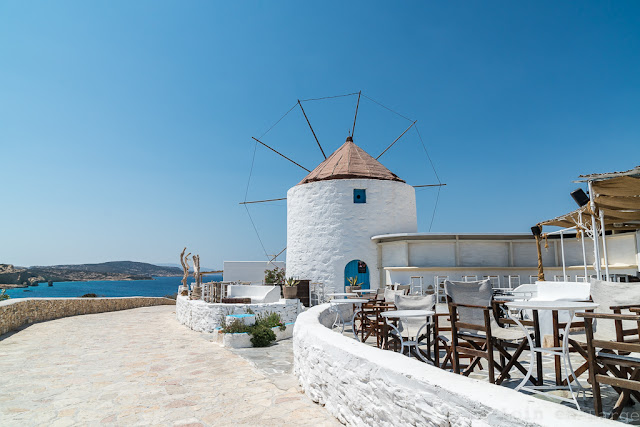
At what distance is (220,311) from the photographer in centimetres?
1325

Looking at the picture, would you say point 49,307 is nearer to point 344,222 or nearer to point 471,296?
point 344,222

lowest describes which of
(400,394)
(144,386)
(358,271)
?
(144,386)

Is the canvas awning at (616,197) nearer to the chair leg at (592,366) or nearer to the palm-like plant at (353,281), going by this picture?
the chair leg at (592,366)

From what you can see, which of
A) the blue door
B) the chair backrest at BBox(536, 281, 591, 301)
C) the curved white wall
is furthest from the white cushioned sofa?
the chair backrest at BBox(536, 281, 591, 301)

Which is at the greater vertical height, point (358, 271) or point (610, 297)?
point (358, 271)

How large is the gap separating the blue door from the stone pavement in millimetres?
8285

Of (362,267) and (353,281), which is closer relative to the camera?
(353,281)

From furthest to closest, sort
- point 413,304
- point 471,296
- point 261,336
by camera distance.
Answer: point 261,336 < point 413,304 < point 471,296

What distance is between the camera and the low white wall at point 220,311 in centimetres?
1301

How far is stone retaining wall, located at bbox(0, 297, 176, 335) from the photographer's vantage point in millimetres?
13648

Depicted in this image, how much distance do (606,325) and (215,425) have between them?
4.28 meters

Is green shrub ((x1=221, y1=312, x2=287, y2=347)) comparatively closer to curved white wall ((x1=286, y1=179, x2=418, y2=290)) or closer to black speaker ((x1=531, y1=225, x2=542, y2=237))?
curved white wall ((x1=286, y1=179, x2=418, y2=290))

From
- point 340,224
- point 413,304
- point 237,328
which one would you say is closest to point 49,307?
point 237,328

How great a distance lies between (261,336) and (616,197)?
350 inches
